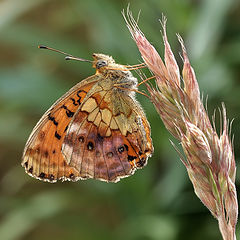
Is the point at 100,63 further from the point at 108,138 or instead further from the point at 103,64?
the point at 108,138

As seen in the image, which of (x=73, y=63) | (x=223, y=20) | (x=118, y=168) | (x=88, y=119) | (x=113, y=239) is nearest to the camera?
(x=118, y=168)

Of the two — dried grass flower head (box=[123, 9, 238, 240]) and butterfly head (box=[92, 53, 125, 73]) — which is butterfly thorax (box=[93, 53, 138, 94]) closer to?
butterfly head (box=[92, 53, 125, 73])

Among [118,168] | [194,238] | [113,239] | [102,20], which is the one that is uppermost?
[102,20]

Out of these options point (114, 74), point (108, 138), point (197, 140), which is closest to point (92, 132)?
point (108, 138)

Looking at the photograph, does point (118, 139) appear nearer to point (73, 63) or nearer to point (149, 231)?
point (149, 231)

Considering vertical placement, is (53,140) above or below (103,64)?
below

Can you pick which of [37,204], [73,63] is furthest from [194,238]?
[73,63]

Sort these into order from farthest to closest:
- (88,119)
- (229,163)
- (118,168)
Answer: (88,119) → (118,168) → (229,163)

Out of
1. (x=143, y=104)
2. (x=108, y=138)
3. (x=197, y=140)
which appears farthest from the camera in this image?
(x=143, y=104)
